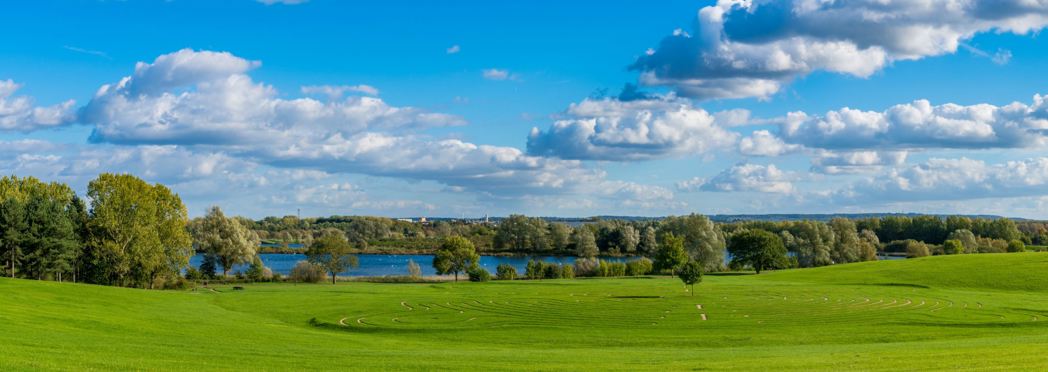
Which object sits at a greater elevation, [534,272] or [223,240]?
[223,240]

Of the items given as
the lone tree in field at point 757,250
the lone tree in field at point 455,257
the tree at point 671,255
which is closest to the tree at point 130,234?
the lone tree in field at point 455,257

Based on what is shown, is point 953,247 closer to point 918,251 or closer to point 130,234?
point 918,251

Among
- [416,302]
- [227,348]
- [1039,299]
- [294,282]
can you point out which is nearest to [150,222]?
[294,282]

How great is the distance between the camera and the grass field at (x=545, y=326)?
27547 mm

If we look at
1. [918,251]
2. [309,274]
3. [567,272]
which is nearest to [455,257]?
[567,272]

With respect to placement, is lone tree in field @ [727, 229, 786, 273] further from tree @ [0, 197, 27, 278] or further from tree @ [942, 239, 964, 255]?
tree @ [0, 197, 27, 278]

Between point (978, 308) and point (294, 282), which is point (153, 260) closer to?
point (294, 282)

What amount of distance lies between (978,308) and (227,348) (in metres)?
54.9

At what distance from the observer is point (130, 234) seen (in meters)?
87.7

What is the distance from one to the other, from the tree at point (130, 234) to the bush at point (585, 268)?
60618mm

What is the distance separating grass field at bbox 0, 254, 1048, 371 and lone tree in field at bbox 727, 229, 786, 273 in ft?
94.8

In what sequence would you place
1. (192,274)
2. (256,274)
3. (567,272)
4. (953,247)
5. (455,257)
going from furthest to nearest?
(953,247)
(567,272)
(455,257)
(256,274)
(192,274)

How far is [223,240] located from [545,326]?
77242 millimetres

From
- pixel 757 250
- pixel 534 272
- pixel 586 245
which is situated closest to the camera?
pixel 534 272
